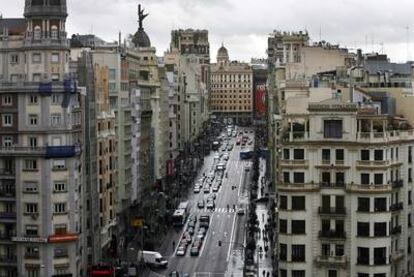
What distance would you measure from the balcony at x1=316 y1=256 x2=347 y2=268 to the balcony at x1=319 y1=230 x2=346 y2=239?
1.83m

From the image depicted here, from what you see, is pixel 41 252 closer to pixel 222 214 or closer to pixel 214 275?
pixel 214 275

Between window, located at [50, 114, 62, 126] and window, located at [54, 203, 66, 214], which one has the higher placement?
window, located at [50, 114, 62, 126]

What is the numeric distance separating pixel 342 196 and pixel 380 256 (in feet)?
21.0

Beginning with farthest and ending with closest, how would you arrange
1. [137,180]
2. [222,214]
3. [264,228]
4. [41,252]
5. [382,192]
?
[222,214]
[137,180]
[264,228]
[41,252]
[382,192]

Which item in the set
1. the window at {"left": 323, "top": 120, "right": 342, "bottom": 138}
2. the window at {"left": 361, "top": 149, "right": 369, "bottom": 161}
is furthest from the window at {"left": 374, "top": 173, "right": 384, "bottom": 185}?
the window at {"left": 323, "top": 120, "right": 342, "bottom": 138}

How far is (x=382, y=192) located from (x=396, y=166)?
12.8 feet

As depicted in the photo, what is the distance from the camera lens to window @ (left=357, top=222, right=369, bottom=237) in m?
92.9

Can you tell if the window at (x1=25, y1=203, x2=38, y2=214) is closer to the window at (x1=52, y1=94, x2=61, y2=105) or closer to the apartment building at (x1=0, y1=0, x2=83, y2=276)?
the apartment building at (x1=0, y1=0, x2=83, y2=276)

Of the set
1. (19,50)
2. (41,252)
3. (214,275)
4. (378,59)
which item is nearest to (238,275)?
(214,275)

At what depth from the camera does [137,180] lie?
161 meters

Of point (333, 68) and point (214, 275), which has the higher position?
point (333, 68)

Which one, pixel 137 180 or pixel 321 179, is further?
pixel 137 180

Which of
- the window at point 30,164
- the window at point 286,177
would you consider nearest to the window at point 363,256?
the window at point 286,177

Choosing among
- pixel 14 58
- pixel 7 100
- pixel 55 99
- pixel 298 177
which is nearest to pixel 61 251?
pixel 55 99
